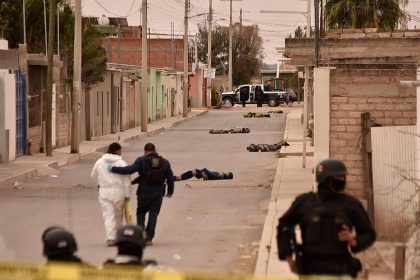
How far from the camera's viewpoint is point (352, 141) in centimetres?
1841

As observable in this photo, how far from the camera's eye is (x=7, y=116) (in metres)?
33.8

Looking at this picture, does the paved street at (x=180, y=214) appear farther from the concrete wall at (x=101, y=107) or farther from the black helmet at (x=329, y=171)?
the concrete wall at (x=101, y=107)

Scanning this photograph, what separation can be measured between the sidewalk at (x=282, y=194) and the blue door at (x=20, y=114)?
26.7ft

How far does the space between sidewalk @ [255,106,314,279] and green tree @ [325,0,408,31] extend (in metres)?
4.64

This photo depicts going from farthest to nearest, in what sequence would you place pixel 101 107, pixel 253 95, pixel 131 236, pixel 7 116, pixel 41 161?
→ pixel 253 95, pixel 101 107, pixel 7 116, pixel 41 161, pixel 131 236

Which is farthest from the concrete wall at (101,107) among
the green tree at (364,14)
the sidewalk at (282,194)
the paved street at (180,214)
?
the green tree at (364,14)

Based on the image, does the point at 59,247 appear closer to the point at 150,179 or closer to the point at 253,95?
the point at 150,179

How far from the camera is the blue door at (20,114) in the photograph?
35.4 meters

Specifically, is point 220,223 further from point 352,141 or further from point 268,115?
point 268,115

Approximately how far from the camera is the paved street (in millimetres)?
15727

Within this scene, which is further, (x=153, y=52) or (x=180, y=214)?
(x=153, y=52)

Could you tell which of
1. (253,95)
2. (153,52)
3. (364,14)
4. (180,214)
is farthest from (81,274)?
(153,52)

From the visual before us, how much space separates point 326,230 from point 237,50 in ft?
431

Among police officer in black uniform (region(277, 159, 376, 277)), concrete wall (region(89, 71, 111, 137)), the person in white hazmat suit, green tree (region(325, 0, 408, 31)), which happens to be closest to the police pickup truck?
concrete wall (region(89, 71, 111, 137))
